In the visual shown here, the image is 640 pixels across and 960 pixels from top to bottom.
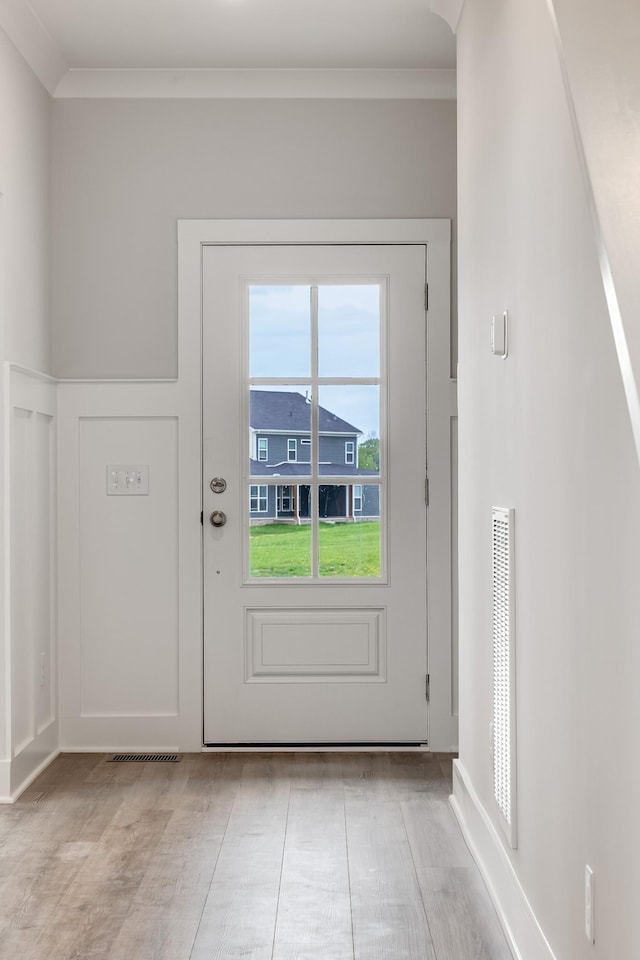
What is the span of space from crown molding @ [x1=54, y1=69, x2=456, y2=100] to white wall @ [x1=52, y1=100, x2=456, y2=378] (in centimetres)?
3

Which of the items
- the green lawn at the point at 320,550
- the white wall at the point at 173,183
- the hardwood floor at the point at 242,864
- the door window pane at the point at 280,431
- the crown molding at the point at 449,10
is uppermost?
the crown molding at the point at 449,10

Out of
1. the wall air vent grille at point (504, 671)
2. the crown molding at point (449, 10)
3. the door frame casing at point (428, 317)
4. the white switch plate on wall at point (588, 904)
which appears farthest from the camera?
the door frame casing at point (428, 317)

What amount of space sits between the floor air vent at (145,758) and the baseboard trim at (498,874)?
1.13 meters

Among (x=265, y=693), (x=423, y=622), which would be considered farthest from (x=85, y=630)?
(x=423, y=622)

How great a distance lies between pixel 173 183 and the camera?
3701mm

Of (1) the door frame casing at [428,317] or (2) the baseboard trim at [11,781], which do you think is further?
(1) the door frame casing at [428,317]

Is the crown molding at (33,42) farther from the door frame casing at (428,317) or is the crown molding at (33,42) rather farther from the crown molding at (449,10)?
the crown molding at (449,10)

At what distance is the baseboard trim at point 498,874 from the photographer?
6.36ft

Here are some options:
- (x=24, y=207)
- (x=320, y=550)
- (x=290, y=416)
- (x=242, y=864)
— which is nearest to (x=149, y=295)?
(x=24, y=207)

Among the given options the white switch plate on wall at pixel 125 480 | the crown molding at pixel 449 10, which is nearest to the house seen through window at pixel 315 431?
the white switch plate on wall at pixel 125 480

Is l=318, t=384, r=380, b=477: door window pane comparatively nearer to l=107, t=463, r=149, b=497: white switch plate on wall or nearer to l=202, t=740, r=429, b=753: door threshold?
l=107, t=463, r=149, b=497: white switch plate on wall

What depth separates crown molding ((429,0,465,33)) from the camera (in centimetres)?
295

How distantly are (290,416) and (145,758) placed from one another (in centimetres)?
143

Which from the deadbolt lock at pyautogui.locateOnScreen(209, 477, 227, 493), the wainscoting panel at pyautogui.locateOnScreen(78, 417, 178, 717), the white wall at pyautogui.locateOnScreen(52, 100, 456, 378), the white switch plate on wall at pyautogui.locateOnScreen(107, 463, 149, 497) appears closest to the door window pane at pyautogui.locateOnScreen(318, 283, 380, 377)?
the white wall at pyautogui.locateOnScreen(52, 100, 456, 378)
